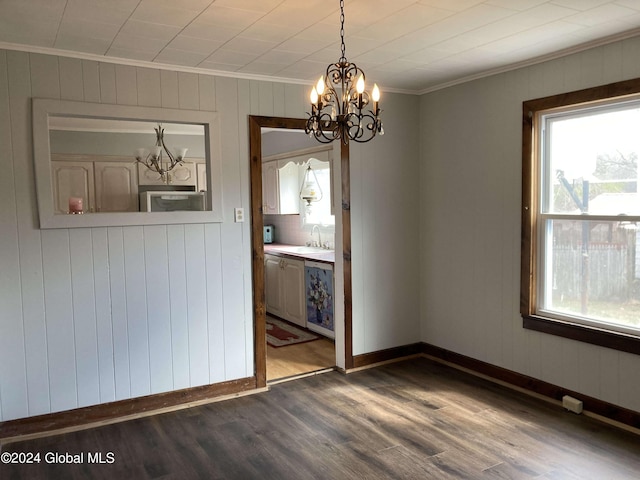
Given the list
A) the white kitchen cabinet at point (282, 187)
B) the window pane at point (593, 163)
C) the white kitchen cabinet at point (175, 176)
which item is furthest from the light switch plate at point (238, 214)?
the white kitchen cabinet at point (175, 176)

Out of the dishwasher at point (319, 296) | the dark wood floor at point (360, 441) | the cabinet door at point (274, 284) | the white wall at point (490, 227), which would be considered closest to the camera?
the dark wood floor at point (360, 441)

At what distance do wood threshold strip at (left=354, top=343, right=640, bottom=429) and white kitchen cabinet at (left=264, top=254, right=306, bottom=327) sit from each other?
130cm

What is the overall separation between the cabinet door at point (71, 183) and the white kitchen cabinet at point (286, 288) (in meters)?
2.33

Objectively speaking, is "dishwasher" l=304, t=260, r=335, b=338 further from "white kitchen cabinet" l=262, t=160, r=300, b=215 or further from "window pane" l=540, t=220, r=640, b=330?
"window pane" l=540, t=220, r=640, b=330

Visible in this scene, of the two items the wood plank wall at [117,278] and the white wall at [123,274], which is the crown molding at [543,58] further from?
the wood plank wall at [117,278]

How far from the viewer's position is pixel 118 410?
3.41 metres

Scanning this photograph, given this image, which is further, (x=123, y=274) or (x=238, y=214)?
(x=238, y=214)

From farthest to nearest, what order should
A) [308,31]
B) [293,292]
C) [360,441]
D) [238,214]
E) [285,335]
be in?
[293,292], [285,335], [238,214], [360,441], [308,31]

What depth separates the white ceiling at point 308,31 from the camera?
2475mm

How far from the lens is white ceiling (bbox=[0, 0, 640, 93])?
2475 millimetres

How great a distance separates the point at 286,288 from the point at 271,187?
4.64 feet

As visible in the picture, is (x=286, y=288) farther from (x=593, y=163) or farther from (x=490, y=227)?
(x=593, y=163)

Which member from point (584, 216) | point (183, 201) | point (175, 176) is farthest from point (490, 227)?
point (175, 176)

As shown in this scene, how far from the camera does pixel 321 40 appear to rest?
9.78 feet
